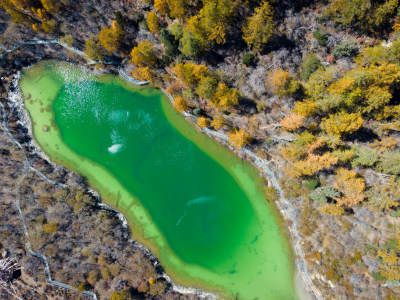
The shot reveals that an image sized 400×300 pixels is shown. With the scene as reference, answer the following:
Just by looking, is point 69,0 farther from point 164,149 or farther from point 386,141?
point 386,141

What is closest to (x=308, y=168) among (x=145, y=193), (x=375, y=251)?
(x=375, y=251)

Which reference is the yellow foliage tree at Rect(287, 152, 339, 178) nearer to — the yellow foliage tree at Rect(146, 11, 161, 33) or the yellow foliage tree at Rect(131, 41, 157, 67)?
the yellow foliage tree at Rect(131, 41, 157, 67)

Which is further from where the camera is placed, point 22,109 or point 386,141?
point 22,109

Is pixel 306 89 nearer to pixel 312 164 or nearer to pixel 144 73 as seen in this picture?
pixel 312 164

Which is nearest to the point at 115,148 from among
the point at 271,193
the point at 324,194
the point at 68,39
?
the point at 68,39

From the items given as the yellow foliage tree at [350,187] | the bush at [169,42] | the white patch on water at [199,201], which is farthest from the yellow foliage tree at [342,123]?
the bush at [169,42]

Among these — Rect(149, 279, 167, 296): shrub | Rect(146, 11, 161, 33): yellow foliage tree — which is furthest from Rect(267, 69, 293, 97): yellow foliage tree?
Rect(149, 279, 167, 296): shrub

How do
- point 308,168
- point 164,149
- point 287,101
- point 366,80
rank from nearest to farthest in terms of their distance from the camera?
point 366,80
point 308,168
point 287,101
point 164,149
